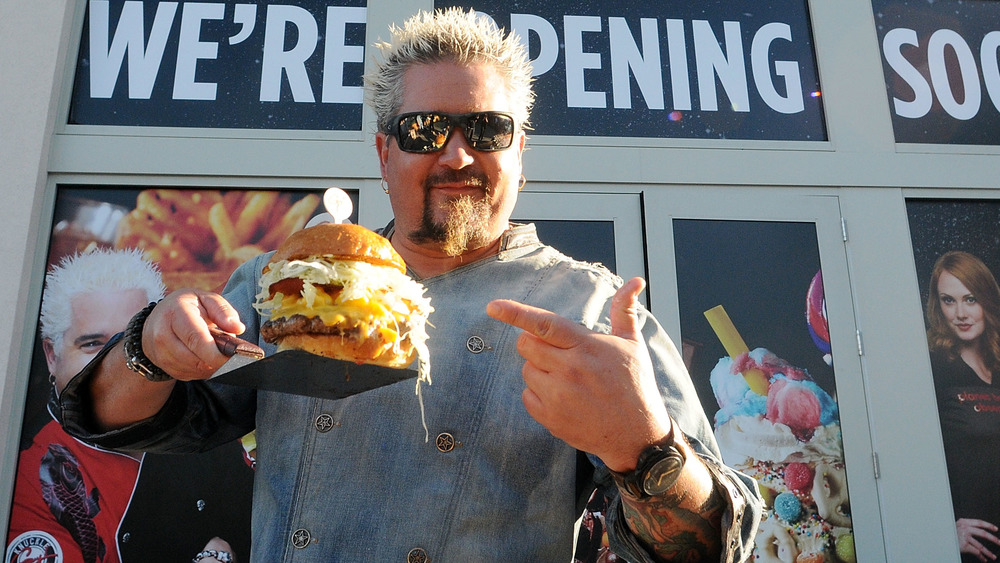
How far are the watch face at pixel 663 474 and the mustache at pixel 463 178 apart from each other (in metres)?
0.93

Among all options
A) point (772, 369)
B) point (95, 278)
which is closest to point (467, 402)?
point (772, 369)

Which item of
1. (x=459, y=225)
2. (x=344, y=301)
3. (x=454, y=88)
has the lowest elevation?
(x=344, y=301)

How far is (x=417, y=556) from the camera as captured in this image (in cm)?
158

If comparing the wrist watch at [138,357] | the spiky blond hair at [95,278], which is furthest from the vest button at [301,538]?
the spiky blond hair at [95,278]

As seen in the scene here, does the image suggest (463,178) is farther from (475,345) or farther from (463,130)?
(475,345)

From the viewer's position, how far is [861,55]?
4656 millimetres

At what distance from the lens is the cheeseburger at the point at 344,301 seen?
164cm

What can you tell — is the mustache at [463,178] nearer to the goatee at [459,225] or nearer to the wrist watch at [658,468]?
the goatee at [459,225]

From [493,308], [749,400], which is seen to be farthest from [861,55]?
[493,308]

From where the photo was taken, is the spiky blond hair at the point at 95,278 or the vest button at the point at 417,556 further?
the spiky blond hair at the point at 95,278

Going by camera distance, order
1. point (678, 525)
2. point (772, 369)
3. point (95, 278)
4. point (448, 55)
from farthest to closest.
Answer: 1. point (772, 369)
2. point (95, 278)
3. point (448, 55)
4. point (678, 525)

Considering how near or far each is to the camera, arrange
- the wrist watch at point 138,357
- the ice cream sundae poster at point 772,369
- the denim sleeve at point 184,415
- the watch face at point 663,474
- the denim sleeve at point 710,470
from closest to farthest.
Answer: the watch face at point 663,474 → the denim sleeve at point 710,470 → the wrist watch at point 138,357 → the denim sleeve at point 184,415 → the ice cream sundae poster at point 772,369

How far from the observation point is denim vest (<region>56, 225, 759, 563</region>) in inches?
62.9

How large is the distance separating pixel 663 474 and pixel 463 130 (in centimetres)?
107
